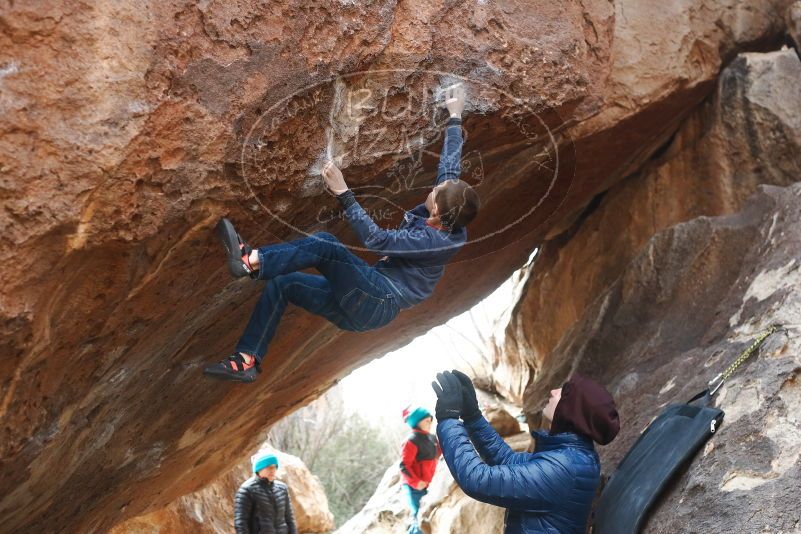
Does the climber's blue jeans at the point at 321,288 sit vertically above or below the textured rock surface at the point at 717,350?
above

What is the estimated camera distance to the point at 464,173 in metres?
5.10

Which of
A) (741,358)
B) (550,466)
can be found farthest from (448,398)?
(741,358)

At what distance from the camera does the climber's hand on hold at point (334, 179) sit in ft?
12.9

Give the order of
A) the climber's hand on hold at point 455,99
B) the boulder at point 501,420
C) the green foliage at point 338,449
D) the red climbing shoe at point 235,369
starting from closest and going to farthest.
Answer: the red climbing shoe at point 235,369 < the climber's hand on hold at point 455,99 < the boulder at point 501,420 < the green foliage at point 338,449

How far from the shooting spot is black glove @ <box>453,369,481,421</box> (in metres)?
4.12

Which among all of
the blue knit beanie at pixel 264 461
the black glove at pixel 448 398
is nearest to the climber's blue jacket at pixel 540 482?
the black glove at pixel 448 398

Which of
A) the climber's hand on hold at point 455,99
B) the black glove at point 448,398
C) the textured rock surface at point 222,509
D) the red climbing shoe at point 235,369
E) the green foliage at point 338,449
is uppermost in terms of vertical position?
the green foliage at point 338,449

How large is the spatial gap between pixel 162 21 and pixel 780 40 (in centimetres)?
511

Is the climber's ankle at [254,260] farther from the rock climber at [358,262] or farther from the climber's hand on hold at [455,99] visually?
the climber's hand on hold at [455,99]

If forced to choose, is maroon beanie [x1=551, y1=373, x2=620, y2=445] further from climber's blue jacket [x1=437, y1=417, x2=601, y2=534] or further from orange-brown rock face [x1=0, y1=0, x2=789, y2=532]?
orange-brown rock face [x1=0, y1=0, x2=789, y2=532]

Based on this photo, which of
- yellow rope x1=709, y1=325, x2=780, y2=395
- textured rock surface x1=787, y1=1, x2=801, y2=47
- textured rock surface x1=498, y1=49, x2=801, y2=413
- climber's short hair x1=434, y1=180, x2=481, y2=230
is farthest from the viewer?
textured rock surface x1=787, y1=1, x2=801, y2=47

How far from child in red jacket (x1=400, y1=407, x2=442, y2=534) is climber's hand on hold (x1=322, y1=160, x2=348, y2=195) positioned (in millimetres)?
4357

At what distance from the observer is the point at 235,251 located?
3.77 metres

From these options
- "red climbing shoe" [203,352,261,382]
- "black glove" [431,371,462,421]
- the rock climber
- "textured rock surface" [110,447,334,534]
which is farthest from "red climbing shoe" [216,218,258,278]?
"textured rock surface" [110,447,334,534]
